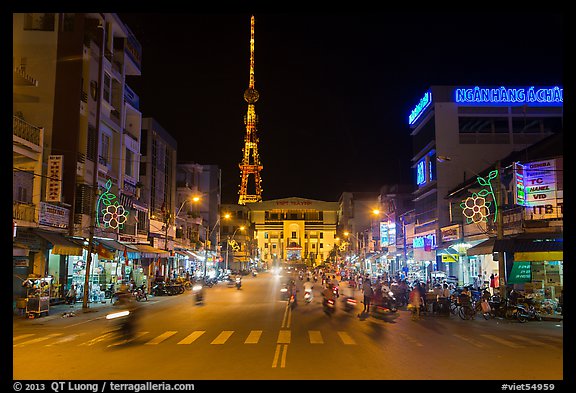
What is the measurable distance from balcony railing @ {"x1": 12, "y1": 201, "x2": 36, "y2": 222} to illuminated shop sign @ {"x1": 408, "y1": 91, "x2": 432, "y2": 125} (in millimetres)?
35980

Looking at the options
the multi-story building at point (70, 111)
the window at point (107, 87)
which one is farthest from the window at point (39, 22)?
the window at point (107, 87)

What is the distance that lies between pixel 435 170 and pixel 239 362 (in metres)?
40.9

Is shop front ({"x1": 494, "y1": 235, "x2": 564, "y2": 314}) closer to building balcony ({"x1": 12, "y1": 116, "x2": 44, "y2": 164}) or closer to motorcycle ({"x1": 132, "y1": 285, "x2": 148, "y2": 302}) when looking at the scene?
motorcycle ({"x1": 132, "y1": 285, "x2": 148, "y2": 302})

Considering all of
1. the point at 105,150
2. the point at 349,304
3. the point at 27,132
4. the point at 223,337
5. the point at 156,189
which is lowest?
the point at 349,304

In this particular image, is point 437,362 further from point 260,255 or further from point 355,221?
point 260,255

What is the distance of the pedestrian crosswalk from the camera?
52.6 feet

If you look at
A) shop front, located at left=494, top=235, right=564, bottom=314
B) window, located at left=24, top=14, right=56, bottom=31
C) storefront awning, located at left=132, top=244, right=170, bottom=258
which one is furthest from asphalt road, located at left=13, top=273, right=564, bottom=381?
storefront awning, located at left=132, top=244, right=170, bottom=258

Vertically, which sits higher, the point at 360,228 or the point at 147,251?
the point at 360,228

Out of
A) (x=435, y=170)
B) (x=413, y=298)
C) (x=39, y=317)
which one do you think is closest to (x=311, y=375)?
(x=413, y=298)

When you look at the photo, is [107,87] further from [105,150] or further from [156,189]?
[156,189]

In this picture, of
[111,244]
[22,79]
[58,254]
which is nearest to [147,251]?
[111,244]

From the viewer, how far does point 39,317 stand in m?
24.8

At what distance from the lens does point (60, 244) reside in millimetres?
28656

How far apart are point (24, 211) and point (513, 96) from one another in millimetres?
40741
